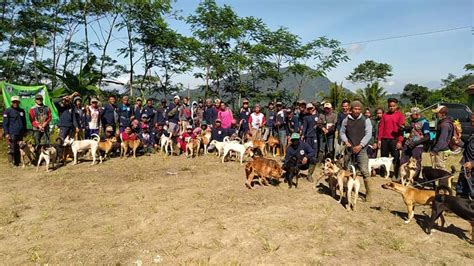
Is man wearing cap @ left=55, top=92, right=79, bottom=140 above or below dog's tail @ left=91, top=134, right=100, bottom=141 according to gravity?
above

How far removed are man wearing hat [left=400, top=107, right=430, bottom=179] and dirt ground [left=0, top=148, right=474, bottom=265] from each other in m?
1.07

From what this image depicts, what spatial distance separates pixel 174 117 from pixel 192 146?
1.47 metres

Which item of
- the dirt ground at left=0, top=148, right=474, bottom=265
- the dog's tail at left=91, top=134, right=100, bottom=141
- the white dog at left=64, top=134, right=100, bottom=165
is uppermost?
the dog's tail at left=91, top=134, right=100, bottom=141

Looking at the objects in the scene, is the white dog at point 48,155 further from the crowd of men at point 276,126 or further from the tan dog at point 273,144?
the tan dog at point 273,144

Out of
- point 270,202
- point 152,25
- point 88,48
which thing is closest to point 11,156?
point 270,202

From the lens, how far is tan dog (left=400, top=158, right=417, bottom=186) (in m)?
8.38

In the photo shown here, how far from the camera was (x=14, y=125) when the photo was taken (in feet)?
34.0

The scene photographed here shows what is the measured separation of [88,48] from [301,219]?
1951 centimetres

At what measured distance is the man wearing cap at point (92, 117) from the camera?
11766mm

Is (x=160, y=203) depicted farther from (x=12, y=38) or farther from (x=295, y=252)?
(x=12, y=38)

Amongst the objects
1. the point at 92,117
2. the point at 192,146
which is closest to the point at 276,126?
the point at 192,146

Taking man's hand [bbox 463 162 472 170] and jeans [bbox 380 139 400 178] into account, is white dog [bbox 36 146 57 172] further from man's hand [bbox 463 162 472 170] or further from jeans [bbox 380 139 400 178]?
man's hand [bbox 463 162 472 170]

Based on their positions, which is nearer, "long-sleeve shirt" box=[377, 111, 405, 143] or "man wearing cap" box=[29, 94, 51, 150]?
"long-sleeve shirt" box=[377, 111, 405, 143]

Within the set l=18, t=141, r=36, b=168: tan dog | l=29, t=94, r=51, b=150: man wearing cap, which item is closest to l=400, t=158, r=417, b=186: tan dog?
l=29, t=94, r=51, b=150: man wearing cap
